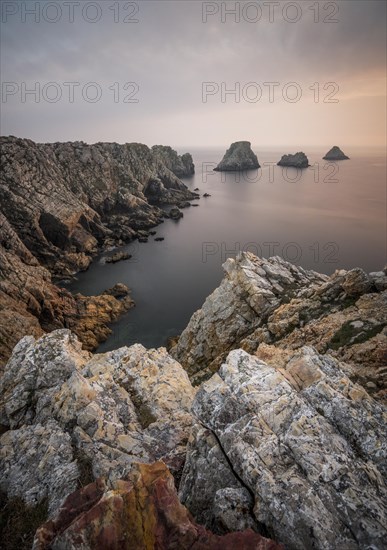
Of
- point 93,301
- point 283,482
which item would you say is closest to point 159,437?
point 283,482

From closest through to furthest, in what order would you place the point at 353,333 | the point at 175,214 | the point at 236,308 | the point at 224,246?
the point at 353,333
the point at 236,308
the point at 224,246
the point at 175,214

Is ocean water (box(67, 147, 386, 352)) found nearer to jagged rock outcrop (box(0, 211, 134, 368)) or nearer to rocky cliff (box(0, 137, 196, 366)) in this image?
jagged rock outcrop (box(0, 211, 134, 368))

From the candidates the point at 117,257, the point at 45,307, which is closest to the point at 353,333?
the point at 45,307

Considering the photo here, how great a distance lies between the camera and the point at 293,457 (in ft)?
33.6

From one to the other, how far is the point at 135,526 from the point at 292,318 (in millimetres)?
21900

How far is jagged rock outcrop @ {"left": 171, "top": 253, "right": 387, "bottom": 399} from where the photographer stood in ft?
64.3

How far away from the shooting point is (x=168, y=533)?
8023 millimetres

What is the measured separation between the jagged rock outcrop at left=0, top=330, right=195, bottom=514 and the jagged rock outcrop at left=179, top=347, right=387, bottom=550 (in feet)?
9.47

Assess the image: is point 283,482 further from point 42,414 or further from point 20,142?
point 20,142

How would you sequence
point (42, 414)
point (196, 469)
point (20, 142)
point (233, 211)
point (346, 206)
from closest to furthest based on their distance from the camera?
point (196, 469) < point (42, 414) < point (20, 142) < point (346, 206) < point (233, 211)

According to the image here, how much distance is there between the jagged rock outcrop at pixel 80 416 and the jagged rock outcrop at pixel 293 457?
2.89m

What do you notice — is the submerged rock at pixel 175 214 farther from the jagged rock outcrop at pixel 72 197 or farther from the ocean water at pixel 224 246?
the jagged rock outcrop at pixel 72 197

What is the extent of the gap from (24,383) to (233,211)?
111 metres

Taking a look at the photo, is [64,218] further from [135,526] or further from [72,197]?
[135,526]
